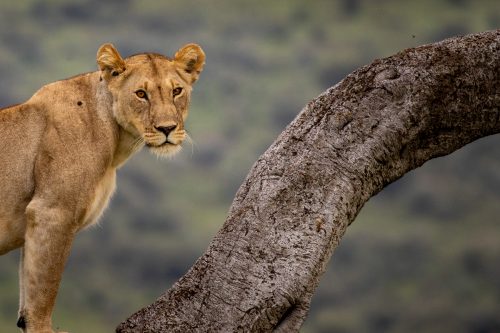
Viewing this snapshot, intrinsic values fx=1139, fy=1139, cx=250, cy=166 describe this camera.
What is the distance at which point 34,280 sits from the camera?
28.7ft

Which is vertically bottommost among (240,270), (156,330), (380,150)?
(156,330)

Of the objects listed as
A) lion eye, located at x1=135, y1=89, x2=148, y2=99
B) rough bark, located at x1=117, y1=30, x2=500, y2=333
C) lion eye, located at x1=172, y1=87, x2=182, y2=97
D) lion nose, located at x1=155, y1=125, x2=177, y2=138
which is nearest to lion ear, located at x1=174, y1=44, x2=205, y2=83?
lion eye, located at x1=172, y1=87, x2=182, y2=97

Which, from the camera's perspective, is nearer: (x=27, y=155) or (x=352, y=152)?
(x=352, y=152)

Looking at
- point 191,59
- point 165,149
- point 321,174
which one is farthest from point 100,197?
point 321,174

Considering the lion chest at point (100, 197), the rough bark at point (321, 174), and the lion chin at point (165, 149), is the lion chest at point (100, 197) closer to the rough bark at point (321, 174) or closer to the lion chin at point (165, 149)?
the lion chin at point (165, 149)

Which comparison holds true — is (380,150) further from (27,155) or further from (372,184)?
(27,155)

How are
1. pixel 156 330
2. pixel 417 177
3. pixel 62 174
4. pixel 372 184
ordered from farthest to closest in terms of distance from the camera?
pixel 417 177 < pixel 62 174 < pixel 372 184 < pixel 156 330

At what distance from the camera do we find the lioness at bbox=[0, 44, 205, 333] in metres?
8.73

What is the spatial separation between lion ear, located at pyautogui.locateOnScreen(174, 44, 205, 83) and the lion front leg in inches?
60.4

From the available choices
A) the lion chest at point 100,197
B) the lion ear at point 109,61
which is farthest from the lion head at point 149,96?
the lion chest at point 100,197

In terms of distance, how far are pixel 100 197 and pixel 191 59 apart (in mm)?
1344

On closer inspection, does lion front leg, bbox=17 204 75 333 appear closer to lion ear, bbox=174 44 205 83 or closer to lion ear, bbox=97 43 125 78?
lion ear, bbox=97 43 125 78

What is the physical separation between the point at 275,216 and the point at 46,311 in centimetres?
228

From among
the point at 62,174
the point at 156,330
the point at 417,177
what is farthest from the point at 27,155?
the point at 417,177
